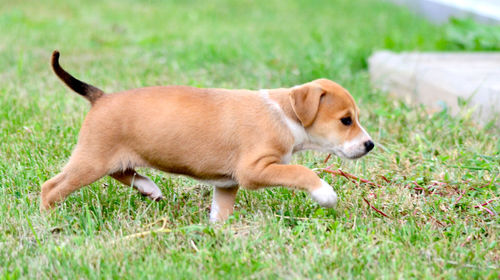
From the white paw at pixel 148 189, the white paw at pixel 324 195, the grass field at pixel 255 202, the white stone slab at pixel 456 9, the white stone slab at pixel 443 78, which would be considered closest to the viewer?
the grass field at pixel 255 202

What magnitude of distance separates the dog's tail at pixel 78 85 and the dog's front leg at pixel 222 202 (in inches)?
36.6

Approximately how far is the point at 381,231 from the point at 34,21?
912 cm

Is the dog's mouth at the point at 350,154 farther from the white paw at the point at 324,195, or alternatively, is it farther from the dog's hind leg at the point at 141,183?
the dog's hind leg at the point at 141,183

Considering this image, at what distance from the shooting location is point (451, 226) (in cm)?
382

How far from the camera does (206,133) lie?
3936mm

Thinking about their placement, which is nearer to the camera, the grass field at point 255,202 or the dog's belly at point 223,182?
the grass field at point 255,202

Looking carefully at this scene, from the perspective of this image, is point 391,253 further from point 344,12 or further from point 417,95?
point 344,12

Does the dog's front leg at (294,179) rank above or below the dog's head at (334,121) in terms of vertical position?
below

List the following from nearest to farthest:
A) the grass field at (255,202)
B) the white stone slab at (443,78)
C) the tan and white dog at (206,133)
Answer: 1. the grass field at (255,202)
2. the tan and white dog at (206,133)
3. the white stone slab at (443,78)

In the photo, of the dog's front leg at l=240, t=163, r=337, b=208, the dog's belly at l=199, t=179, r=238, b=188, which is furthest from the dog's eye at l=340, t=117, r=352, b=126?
the dog's belly at l=199, t=179, r=238, b=188

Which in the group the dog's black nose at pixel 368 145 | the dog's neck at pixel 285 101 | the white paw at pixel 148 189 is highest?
the dog's neck at pixel 285 101

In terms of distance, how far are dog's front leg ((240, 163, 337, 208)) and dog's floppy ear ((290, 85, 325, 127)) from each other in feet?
1.07

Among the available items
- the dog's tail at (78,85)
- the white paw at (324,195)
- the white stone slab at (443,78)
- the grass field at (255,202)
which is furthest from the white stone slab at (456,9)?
the dog's tail at (78,85)

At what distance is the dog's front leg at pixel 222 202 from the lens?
13.5 ft
